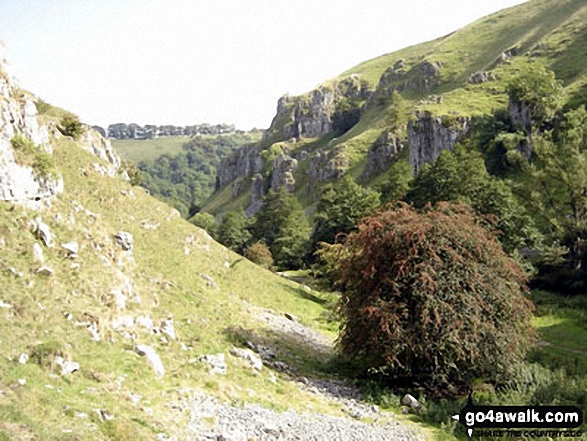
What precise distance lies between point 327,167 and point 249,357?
385 ft

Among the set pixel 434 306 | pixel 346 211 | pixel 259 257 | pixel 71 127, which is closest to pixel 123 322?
pixel 434 306

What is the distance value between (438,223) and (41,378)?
17.4 metres

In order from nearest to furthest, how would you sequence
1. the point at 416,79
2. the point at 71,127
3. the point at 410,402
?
the point at 410,402 < the point at 71,127 < the point at 416,79

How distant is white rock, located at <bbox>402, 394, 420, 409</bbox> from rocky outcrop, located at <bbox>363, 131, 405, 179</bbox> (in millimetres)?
103814

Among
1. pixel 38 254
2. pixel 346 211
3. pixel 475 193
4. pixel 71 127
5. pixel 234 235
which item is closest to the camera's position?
pixel 38 254

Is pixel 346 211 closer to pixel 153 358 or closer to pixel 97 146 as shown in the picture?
pixel 97 146

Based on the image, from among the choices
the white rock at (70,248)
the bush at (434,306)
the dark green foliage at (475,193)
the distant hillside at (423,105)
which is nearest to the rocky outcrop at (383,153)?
the distant hillside at (423,105)

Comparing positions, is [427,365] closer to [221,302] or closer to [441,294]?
[441,294]

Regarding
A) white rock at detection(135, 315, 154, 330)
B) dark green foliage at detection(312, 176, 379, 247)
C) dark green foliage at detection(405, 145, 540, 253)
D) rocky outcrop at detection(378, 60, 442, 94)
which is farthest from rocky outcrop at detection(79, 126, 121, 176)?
rocky outcrop at detection(378, 60, 442, 94)

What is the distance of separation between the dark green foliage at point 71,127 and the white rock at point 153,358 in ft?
88.8

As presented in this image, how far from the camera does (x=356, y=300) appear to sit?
72.6 ft

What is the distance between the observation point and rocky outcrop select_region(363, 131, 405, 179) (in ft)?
391

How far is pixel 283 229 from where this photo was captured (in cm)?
8431

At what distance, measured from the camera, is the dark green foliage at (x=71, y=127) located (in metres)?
37.0
